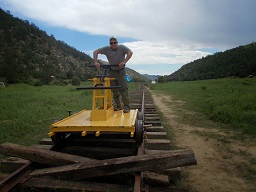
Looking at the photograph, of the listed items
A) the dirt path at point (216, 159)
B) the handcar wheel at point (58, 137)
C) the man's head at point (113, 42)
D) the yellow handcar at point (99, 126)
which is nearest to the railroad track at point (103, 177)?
the handcar wheel at point (58, 137)

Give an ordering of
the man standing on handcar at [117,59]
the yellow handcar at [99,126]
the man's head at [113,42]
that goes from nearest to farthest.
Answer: the yellow handcar at [99,126] → the man's head at [113,42] → the man standing on handcar at [117,59]

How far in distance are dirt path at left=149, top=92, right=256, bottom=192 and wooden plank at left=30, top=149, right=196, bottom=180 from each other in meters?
0.60

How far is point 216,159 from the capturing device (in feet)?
13.4

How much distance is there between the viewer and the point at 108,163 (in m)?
2.76

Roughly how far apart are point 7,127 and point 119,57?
141 inches

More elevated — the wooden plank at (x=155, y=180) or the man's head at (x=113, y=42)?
the man's head at (x=113, y=42)

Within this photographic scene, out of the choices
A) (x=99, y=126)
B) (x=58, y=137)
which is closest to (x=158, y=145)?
(x=99, y=126)

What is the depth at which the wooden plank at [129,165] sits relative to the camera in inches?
106

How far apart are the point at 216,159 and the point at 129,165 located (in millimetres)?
2104

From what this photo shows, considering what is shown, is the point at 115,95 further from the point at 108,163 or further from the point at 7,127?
the point at 7,127

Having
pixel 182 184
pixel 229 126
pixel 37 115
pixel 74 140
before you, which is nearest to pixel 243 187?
pixel 182 184

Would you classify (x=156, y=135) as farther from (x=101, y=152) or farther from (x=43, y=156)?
(x=43, y=156)

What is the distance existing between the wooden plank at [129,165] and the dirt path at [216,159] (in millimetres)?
603

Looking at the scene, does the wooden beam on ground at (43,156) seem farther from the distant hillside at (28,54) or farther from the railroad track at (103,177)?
the distant hillside at (28,54)
